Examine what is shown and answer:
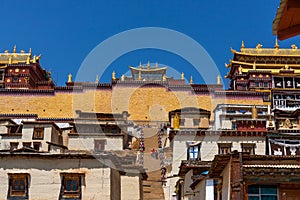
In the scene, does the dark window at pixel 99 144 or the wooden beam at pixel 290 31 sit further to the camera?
the dark window at pixel 99 144

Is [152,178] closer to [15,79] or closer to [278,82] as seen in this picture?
[278,82]

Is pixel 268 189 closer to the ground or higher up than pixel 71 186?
closer to the ground

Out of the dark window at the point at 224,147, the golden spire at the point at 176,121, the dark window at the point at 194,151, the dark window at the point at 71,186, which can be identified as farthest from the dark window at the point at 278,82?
the dark window at the point at 71,186

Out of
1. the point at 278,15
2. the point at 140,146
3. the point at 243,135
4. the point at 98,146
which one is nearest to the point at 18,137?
the point at 98,146

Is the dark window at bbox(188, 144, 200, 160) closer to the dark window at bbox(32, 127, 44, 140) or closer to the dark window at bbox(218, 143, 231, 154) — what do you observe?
the dark window at bbox(218, 143, 231, 154)

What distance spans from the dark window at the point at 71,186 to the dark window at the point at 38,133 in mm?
11915

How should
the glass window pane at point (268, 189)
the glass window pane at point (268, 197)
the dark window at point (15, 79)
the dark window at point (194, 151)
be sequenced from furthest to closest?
1. the dark window at point (15, 79)
2. the dark window at point (194, 151)
3. the glass window pane at point (268, 189)
4. the glass window pane at point (268, 197)

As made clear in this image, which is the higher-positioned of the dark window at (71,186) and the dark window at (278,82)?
the dark window at (278,82)

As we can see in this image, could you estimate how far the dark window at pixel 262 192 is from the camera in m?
13.1

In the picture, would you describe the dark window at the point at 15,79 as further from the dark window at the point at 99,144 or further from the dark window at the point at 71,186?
the dark window at the point at 71,186

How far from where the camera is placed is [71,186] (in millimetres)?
19484

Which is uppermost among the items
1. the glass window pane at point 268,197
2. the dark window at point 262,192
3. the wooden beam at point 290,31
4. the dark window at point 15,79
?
the dark window at point 15,79

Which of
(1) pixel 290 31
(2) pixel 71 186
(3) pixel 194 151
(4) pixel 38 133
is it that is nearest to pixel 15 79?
(4) pixel 38 133

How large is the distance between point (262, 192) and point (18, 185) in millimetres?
10378
